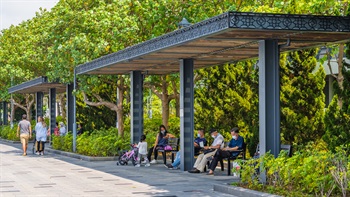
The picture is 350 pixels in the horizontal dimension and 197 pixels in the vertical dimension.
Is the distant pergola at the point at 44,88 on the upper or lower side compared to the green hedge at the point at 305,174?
upper

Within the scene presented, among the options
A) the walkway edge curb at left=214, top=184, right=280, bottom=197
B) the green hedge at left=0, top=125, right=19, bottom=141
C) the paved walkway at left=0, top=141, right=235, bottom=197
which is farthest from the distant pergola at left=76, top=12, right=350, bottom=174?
the green hedge at left=0, top=125, right=19, bottom=141

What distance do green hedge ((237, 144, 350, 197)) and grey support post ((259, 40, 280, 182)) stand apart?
91 centimetres

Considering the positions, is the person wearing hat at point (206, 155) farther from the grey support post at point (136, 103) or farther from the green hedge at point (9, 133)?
the green hedge at point (9, 133)

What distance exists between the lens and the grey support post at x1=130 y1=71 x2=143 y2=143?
27.6 meters

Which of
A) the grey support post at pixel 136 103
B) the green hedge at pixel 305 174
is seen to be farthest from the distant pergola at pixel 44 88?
the green hedge at pixel 305 174

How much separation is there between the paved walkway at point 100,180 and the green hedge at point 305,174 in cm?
132

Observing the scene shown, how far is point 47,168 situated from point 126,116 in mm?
20664

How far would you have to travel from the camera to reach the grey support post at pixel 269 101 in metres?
16.3

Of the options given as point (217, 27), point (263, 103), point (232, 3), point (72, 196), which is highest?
point (232, 3)

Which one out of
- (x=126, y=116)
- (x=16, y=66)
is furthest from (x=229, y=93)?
(x=16, y=66)

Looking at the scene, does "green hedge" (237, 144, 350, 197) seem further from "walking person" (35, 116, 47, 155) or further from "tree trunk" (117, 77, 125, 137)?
"walking person" (35, 116, 47, 155)

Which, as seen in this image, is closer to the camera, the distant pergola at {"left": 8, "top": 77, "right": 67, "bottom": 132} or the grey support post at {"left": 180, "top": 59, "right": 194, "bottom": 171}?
the grey support post at {"left": 180, "top": 59, "right": 194, "bottom": 171}

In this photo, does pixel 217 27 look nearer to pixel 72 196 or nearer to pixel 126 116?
pixel 72 196

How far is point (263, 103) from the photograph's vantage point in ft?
53.6
